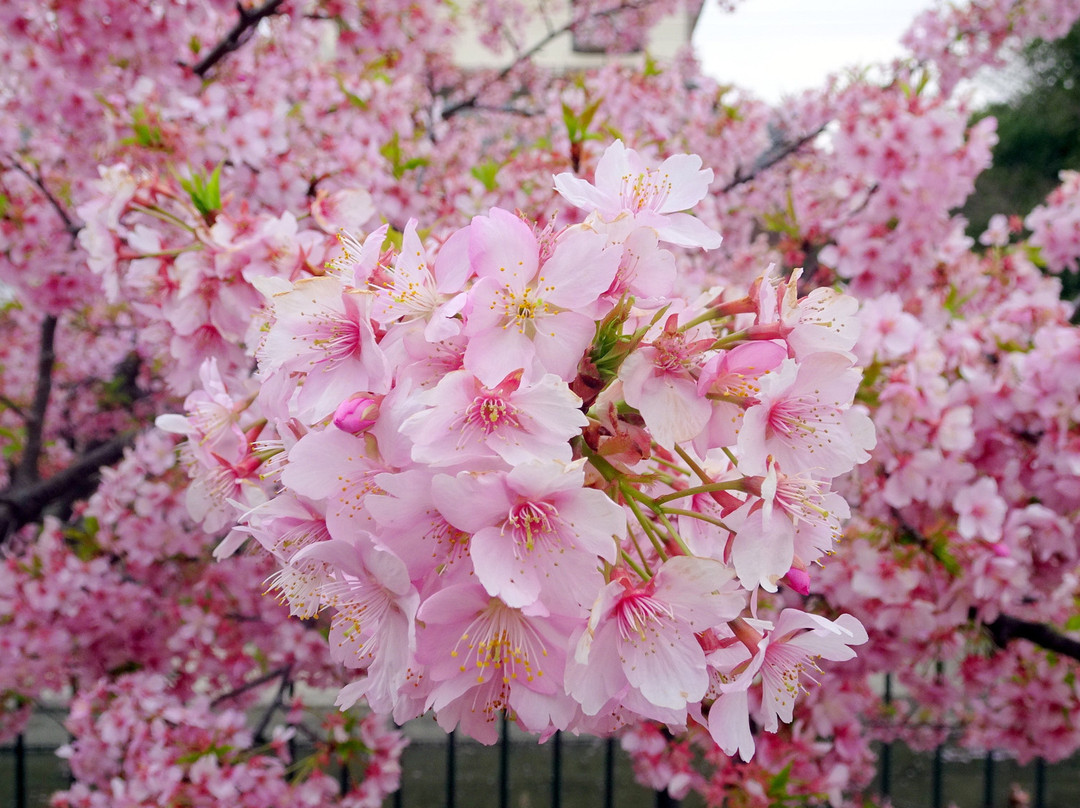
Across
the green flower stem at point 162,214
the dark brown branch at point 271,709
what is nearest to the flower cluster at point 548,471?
the green flower stem at point 162,214

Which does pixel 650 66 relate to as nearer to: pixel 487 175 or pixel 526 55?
pixel 526 55

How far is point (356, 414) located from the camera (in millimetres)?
732

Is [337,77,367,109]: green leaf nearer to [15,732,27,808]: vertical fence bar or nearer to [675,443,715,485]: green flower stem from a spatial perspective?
[675,443,715,485]: green flower stem

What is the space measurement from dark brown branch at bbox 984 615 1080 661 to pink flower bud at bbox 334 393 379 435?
2.18 meters

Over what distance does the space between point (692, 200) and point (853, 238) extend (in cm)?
210

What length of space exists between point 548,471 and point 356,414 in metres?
0.21

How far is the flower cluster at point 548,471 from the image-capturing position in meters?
0.71

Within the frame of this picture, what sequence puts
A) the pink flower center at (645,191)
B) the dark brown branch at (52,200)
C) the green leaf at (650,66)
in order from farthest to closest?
the green leaf at (650,66)
the dark brown branch at (52,200)
the pink flower center at (645,191)

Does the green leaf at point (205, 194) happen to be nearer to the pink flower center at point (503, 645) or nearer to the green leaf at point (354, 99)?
the pink flower center at point (503, 645)

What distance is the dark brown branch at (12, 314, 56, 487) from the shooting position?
2.98 m

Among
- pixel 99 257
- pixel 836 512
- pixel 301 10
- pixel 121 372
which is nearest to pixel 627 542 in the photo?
pixel 836 512

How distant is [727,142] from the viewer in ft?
13.1

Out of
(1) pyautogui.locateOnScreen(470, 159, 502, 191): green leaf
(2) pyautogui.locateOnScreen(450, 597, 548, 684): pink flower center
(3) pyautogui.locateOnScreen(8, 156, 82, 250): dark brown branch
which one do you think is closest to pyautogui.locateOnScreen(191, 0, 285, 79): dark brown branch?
(3) pyautogui.locateOnScreen(8, 156, 82, 250): dark brown branch

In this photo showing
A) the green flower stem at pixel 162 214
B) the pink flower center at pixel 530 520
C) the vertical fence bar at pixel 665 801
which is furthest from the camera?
the vertical fence bar at pixel 665 801
